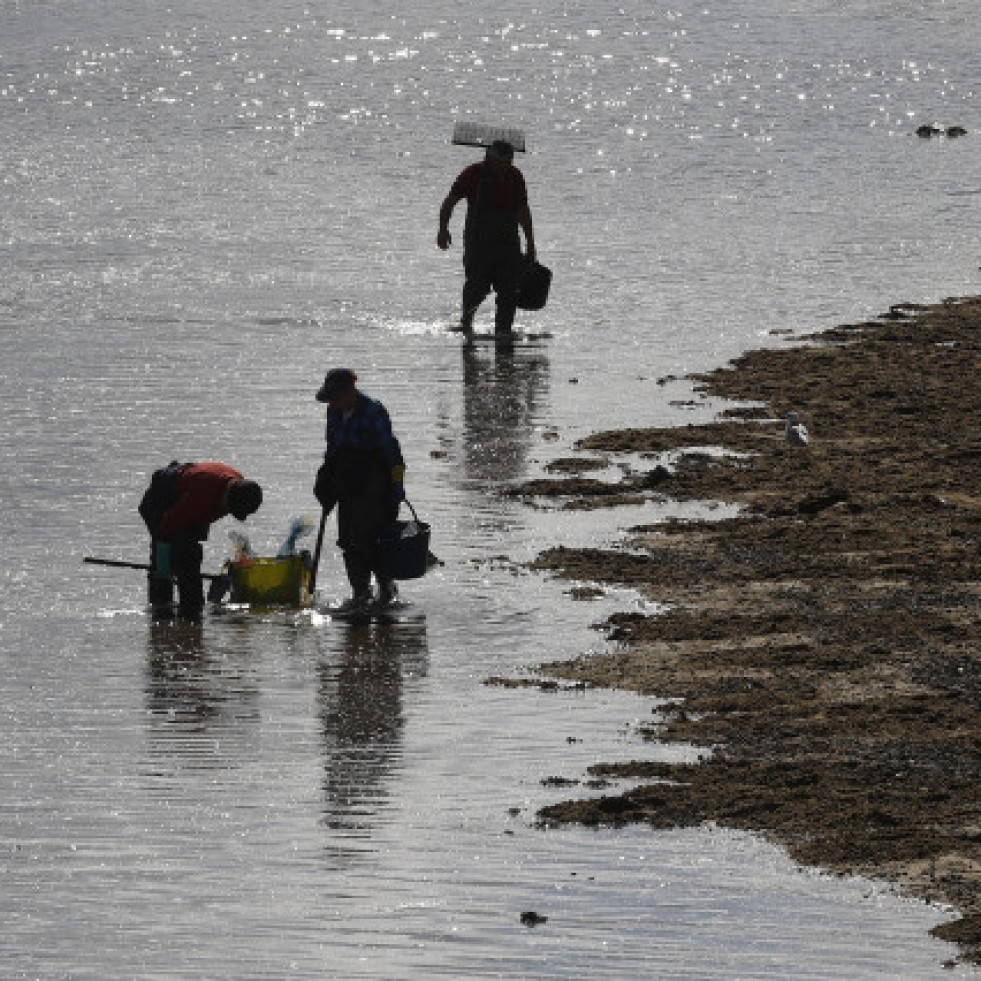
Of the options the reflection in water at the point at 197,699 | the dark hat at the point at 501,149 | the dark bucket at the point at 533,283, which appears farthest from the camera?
the dark bucket at the point at 533,283

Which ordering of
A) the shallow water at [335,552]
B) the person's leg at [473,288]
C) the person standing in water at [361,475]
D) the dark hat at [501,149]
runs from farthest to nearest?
1. the person's leg at [473,288]
2. the dark hat at [501,149]
3. the person standing in water at [361,475]
4. the shallow water at [335,552]

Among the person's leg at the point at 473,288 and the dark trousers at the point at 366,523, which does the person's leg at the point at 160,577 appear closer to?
the dark trousers at the point at 366,523

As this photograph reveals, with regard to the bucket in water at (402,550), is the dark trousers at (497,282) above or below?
above

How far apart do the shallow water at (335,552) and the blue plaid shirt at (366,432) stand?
830 millimetres

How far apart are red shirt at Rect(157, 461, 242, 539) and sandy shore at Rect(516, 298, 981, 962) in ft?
6.31

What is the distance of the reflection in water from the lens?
11.6m

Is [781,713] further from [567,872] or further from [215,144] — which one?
[215,144]

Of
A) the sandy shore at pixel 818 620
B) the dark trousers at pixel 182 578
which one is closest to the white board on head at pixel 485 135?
the sandy shore at pixel 818 620

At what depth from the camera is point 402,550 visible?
1402cm

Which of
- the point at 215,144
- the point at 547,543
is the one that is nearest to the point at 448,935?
the point at 547,543

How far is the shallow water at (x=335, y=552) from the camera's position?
957cm

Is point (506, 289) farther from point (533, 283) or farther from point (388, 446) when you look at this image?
point (388, 446)

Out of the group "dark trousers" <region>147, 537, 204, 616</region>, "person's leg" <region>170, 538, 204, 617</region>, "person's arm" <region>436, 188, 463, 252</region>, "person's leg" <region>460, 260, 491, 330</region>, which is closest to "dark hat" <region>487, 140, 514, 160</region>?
"person's arm" <region>436, 188, 463, 252</region>

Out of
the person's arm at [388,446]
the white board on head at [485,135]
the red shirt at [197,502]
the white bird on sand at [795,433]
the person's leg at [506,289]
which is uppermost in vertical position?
the white board on head at [485,135]
